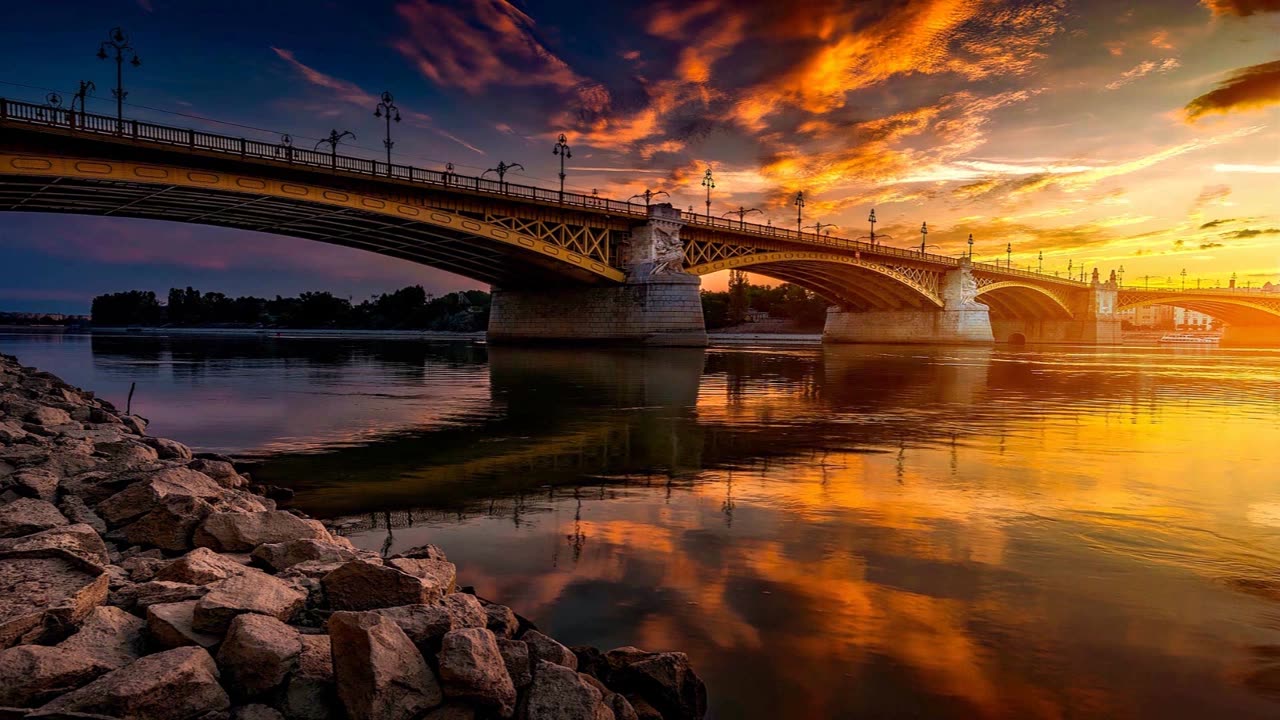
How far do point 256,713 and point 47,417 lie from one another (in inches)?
443

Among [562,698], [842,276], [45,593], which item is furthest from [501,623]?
[842,276]

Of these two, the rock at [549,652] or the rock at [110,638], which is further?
the rock at [549,652]

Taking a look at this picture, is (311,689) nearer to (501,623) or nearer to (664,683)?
(501,623)

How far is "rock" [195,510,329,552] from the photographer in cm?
554

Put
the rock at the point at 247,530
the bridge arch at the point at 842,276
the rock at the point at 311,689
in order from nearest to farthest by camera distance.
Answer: the rock at the point at 311,689
the rock at the point at 247,530
the bridge arch at the point at 842,276

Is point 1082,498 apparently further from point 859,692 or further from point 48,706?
point 48,706

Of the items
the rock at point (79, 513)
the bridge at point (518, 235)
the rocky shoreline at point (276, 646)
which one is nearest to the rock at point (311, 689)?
the rocky shoreline at point (276, 646)

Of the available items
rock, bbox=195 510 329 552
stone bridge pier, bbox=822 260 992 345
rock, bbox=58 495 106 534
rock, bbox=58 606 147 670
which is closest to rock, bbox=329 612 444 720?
rock, bbox=58 606 147 670

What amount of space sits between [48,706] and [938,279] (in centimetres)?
10768

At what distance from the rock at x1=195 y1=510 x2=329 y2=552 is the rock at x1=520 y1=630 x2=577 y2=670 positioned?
108 inches

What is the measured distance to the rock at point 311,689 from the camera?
11.6 ft

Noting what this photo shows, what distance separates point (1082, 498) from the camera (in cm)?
909

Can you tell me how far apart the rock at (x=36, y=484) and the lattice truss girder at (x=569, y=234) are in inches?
1902

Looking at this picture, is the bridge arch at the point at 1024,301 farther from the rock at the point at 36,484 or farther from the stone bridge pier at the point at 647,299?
the rock at the point at 36,484
